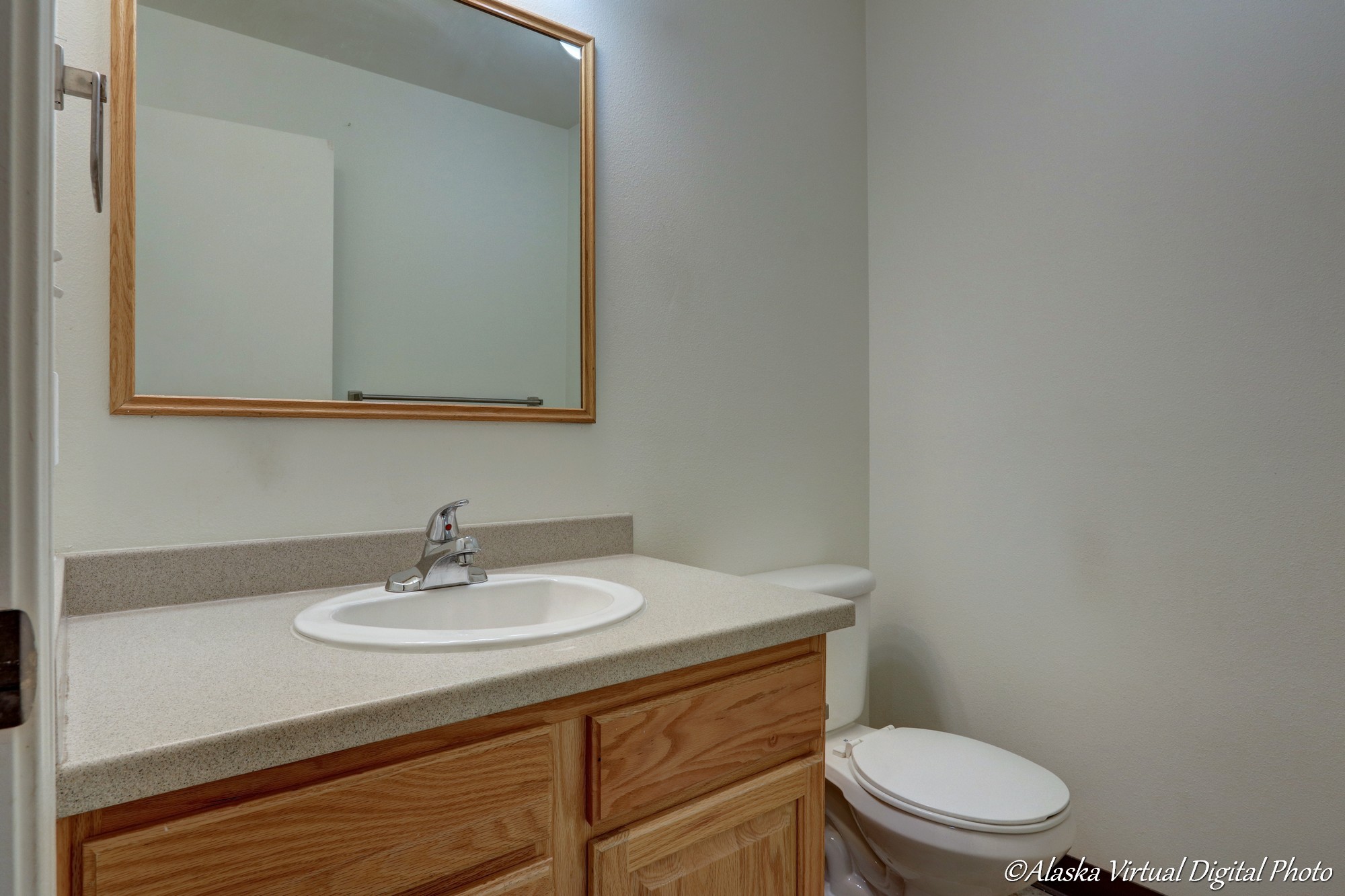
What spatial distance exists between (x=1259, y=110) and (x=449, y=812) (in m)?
1.82

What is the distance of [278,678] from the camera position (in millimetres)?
682

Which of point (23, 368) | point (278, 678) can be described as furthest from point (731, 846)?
point (23, 368)

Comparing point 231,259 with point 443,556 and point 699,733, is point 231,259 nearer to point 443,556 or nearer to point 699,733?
point 443,556

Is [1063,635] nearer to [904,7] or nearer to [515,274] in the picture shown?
[515,274]

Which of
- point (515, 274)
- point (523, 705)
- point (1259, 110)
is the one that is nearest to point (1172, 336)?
point (1259, 110)

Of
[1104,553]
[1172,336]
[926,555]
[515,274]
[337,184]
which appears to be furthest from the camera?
[926,555]

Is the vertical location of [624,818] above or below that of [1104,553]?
below

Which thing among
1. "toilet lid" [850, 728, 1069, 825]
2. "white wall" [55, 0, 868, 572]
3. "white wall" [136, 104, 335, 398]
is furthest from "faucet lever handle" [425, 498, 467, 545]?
"toilet lid" [850, 728, 1069, 825]

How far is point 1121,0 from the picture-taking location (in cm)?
154

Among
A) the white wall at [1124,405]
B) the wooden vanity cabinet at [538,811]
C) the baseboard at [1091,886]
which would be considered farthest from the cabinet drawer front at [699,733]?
the baseboard at [1091,886]

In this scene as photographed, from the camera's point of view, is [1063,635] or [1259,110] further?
[1063,635]

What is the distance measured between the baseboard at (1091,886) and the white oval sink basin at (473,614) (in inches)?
53.3

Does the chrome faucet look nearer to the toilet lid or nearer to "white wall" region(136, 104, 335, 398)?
"white wall" region(136, 104, 335, 398)

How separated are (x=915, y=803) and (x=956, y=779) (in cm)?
13
